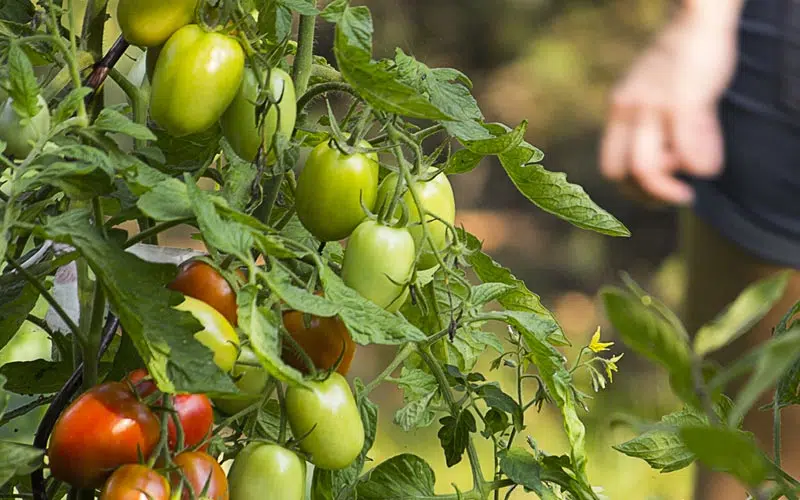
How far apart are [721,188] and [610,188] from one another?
1601 millimetres

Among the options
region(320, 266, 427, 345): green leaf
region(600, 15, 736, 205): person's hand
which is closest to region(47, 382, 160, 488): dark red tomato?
region(320, 266, 427, 345): green leaf

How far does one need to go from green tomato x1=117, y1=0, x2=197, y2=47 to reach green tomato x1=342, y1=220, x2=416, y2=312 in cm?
14

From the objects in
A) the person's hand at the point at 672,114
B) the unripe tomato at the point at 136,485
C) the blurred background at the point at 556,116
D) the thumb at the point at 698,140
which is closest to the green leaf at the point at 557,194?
the unripe tomato at the point at 136,485

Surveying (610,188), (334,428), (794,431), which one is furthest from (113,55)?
(610,188)

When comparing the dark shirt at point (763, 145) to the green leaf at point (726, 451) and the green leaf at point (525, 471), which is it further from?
the green leaf at point (726, 451)

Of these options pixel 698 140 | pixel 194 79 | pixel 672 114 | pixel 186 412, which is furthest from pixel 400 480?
pixel 698 140

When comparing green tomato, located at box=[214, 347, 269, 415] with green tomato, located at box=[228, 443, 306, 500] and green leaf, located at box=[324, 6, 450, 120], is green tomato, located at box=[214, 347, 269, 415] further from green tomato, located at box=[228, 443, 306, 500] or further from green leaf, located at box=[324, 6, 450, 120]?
green leaf, located at box=[324, 6, 450, 120]

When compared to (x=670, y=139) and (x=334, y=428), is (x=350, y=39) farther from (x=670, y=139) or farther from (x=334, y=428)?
(x=670, y=139)

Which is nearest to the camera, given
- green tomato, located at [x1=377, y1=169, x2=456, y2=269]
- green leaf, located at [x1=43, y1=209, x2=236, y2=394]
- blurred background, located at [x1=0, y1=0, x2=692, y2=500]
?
green leaf, located at [x1=43, y1=209, x2=236, y2=394]

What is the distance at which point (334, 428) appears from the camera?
56cm

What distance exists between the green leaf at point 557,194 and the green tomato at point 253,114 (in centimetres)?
13

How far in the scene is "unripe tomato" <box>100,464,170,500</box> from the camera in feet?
1.67

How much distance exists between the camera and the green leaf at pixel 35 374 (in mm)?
683

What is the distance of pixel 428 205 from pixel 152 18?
173 millimetres
